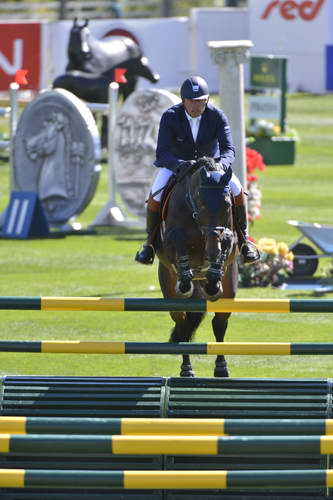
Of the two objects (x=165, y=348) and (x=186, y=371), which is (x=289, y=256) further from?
(x=165, y=348)

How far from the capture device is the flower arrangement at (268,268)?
16.6 metres

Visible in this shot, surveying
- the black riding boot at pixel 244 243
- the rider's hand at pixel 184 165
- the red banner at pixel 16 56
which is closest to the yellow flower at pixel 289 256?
the black riding boot at pixel 244 243

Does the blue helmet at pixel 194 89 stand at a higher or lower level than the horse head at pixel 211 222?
higher

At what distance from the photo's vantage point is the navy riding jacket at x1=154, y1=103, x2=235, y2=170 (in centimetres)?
1027

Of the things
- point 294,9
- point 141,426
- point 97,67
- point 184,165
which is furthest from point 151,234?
point 294,9

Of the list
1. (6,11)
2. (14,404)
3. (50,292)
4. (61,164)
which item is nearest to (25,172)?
(61,164)

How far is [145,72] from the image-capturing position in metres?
29.5

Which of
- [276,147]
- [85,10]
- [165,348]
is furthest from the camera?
[85,10]

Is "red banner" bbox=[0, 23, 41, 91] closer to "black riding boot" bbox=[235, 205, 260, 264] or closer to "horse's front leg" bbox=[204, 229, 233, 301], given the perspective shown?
"black riding boot" bbox=[235, 205, 260, 264]

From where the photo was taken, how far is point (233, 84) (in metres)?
16.2

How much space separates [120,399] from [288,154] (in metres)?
22.0

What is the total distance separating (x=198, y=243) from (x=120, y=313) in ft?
19.5

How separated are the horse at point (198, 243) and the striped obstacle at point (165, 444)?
2124mm

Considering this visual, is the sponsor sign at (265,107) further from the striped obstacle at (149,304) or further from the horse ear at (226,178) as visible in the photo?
the striped obstacle at (149,304)
